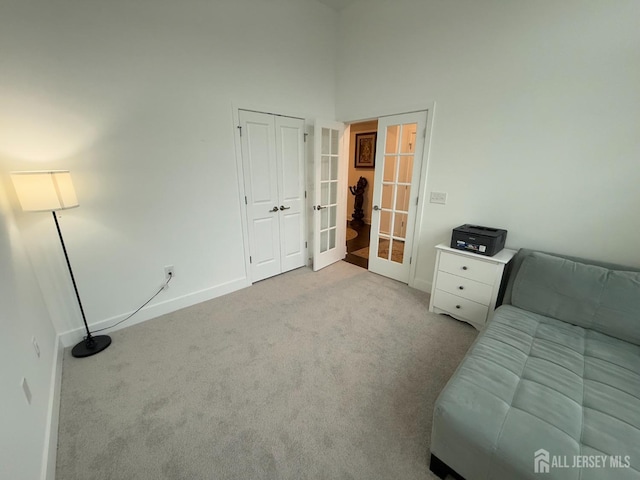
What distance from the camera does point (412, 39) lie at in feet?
8.65

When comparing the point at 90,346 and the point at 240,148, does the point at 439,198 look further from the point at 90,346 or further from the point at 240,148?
the point at 90,346

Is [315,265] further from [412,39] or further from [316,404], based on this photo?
[412,39]

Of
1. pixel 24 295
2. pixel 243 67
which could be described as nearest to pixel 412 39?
pixel 243 67

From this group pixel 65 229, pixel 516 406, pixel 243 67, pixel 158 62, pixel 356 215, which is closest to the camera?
pixel 516 406

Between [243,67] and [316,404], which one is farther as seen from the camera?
[243,67]

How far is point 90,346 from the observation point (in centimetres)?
209

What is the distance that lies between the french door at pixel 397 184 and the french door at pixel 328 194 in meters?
0.61

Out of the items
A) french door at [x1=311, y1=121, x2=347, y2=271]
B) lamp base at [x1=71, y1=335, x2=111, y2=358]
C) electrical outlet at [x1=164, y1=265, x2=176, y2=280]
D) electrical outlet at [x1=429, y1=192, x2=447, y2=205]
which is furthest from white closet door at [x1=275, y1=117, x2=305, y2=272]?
lamp base at [x1=71, y1=335, x2=111, y2=358]

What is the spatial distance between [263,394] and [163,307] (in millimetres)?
1517

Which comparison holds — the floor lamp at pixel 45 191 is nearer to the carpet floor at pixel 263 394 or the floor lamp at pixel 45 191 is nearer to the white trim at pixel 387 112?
the carpet floor at pixel 263 394

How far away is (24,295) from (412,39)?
3818mm

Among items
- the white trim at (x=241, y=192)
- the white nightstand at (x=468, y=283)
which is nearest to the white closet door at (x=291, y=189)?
the white trim at (x=241, y=192)

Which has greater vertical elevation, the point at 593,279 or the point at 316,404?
the point at 593,279

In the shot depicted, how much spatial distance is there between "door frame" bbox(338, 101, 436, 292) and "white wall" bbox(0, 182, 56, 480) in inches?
124
